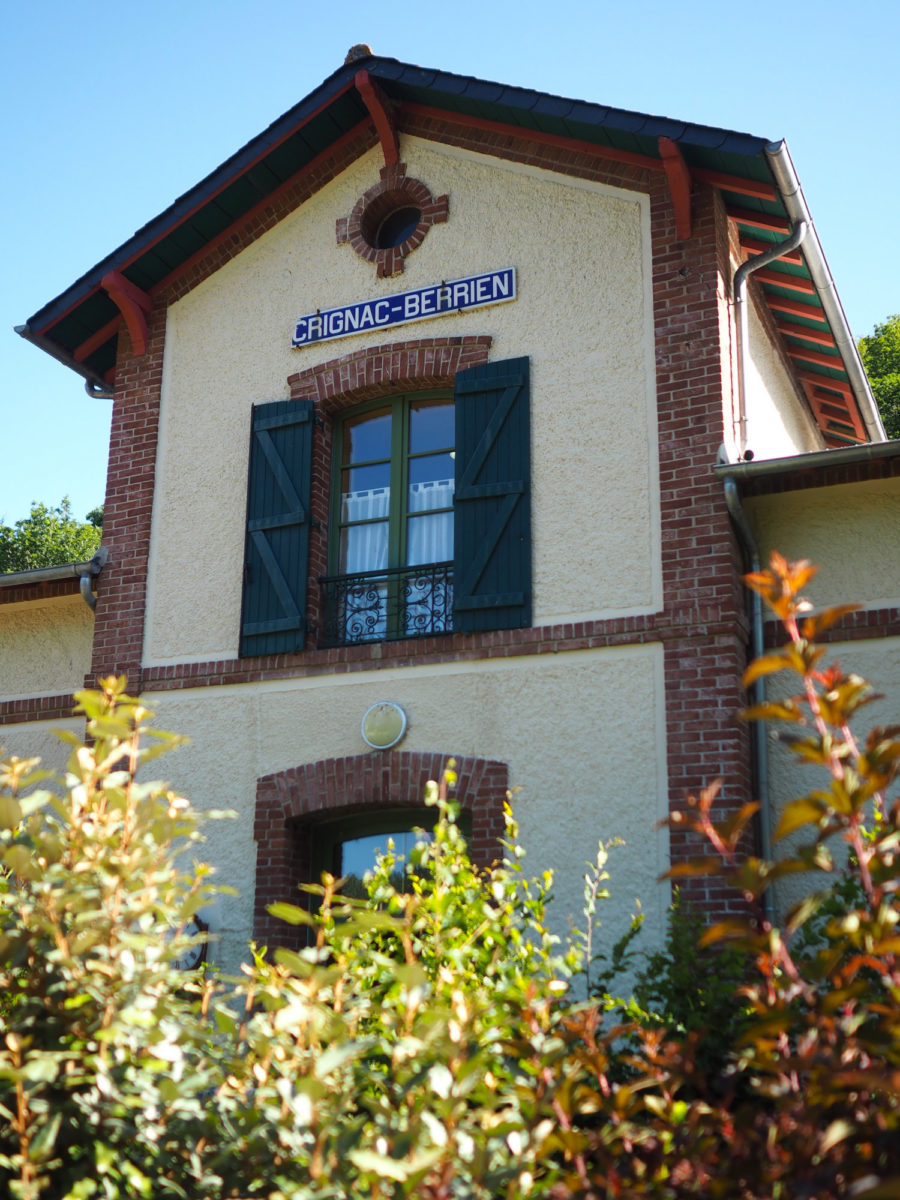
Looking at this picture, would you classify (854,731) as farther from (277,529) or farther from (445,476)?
(277,529)

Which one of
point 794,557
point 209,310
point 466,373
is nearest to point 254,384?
point 209,310

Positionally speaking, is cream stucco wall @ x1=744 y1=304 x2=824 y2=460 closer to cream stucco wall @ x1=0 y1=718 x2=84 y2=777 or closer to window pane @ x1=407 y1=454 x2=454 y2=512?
window pane @ x1=407 y1=454 x2=454 y2=512

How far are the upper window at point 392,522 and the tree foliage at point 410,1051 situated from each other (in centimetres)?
457

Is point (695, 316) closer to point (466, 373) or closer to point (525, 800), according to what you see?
point (466, 373)

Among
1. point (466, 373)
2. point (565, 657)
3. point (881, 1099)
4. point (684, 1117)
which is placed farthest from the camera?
point (466, 373)

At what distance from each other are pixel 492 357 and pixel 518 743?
2696mm

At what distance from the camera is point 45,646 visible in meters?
9.88

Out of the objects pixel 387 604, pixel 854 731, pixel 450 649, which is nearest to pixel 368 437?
pixel 387 604

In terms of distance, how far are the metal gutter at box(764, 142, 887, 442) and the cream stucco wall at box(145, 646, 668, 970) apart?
3.02 m

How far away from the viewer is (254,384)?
9.38m

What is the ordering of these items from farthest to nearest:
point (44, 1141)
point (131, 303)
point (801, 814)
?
point (131, 303) → point (44, 1141) → point (801, 814)

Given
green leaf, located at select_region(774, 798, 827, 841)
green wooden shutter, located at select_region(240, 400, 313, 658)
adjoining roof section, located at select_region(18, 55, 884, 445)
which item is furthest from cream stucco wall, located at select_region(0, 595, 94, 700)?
green leaf, located at select_region(774, 798, 827, 841)

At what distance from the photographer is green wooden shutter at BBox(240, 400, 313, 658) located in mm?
8555

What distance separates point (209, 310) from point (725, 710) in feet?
17.1
